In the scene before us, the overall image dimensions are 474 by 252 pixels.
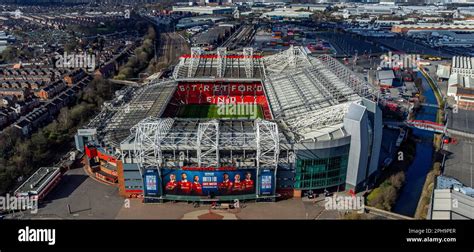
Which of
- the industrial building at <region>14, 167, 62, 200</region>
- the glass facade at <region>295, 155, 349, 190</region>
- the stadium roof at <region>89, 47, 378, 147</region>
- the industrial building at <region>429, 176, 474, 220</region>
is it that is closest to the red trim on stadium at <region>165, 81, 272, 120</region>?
the stadium roof at <region>89, 47, 378, 147</region>

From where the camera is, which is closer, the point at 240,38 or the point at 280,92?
the point at 280,92

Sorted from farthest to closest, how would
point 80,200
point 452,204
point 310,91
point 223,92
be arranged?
point 223,92 < point 310,91 < point 80,200 < point 452,204

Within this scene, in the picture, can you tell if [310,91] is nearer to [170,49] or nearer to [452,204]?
[452,204]

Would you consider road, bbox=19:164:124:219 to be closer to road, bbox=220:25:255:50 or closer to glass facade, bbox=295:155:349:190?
glass facade, bbox=295:155:349:190

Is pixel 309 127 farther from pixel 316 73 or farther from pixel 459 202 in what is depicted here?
pixel 316 73

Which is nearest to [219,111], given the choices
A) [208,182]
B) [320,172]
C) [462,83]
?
[208,182]
